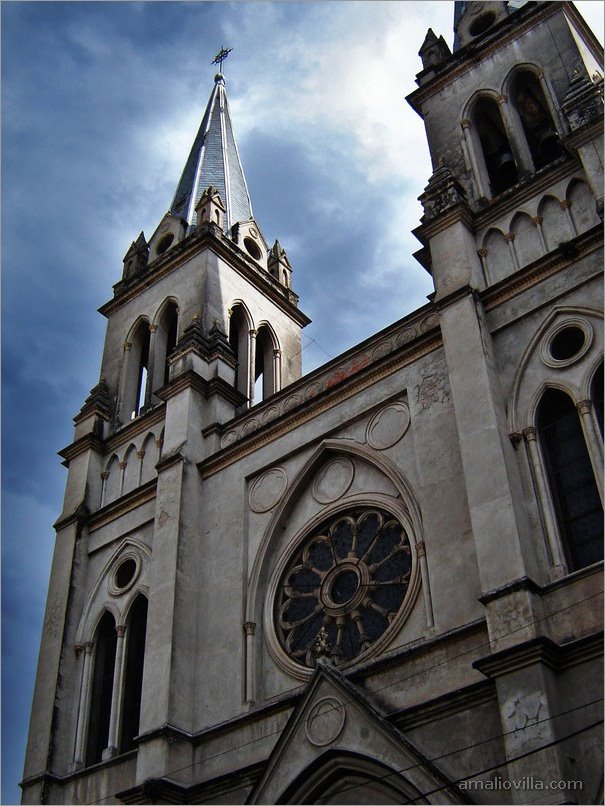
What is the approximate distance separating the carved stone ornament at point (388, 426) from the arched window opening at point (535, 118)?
6.18 metres

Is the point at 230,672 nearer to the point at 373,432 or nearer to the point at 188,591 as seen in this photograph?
the point at 188,591

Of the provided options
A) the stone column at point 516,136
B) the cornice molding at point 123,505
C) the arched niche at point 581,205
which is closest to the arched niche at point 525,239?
the arched niche at point 581,205

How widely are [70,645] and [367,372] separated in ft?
26.4

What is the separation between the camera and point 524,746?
11.5 m

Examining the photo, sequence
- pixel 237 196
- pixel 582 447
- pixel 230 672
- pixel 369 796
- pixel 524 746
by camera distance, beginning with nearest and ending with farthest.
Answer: pixel 524 746 < pixel 369 796 < pixel 582 447 < pixel 230 672 < pixel 237 196

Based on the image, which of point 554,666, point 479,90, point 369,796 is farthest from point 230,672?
point 479,90

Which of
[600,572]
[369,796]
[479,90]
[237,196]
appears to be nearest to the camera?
[600,572]

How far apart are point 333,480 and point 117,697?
5609 millimetres

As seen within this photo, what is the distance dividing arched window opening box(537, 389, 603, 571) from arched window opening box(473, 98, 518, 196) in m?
6.32

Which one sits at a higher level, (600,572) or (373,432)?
(373,432)

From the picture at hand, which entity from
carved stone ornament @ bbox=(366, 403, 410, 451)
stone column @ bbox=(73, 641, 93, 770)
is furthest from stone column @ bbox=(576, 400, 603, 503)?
stone column @ bbox=(73, 641, 93, 770)

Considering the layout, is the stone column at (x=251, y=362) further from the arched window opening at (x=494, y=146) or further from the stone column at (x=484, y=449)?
the stone column at (x=484, y=449)

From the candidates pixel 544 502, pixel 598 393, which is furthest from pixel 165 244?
pixel 544 502

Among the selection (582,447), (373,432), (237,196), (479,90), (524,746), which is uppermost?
(237,196)
